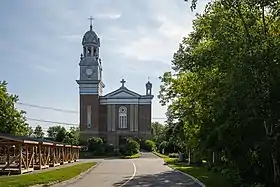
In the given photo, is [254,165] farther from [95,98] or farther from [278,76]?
[95,98]

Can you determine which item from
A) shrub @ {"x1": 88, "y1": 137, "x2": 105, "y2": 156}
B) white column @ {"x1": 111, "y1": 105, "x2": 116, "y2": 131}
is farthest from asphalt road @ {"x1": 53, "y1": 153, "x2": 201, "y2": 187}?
white column @ {"x1": 111, "y1": 105, "x2": 116, "y2": 131}

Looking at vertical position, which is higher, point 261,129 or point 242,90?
point 242,90

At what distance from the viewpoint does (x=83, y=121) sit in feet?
342

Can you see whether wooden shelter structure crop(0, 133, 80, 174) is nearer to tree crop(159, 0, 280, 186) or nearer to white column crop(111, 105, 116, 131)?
tree crop(159, 0, 280, 186)

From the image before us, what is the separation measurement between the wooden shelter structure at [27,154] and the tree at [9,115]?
18.5 ft

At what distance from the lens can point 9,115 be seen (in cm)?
5434

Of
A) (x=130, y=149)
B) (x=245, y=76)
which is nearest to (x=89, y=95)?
(x=130, y=149)

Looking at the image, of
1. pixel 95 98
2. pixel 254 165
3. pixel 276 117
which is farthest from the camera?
pixel 95 98

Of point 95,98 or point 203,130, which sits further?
point 95,98

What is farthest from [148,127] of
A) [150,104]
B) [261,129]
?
[261,129]

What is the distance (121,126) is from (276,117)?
88639 mm

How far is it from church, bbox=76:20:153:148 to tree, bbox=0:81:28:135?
47.7m

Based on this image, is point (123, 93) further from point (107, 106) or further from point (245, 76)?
point (245, 76)

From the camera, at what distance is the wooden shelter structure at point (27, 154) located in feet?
113
